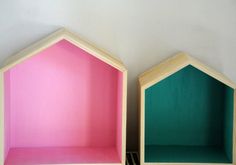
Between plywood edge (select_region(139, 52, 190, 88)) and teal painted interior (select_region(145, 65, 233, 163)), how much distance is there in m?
0.06

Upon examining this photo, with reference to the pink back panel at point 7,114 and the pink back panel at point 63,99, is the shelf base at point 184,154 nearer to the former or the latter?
the pink back panel at point 63,99

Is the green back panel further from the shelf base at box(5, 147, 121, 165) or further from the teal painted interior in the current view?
the shelf base at box(5, 147, 121, 165)

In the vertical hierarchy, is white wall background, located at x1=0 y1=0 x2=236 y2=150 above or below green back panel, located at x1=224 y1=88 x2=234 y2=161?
above

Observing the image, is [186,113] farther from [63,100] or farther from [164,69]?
[63,100]

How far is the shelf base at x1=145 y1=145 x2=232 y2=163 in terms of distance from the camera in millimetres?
1273

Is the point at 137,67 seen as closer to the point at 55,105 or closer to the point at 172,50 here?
the point at 172,50

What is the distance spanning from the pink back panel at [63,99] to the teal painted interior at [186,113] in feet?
0.47

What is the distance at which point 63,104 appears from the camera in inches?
54.7

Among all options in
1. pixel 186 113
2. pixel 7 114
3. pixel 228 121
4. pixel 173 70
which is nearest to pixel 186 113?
pixel 186 113

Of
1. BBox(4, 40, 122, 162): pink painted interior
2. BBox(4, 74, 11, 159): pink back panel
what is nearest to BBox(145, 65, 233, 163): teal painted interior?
BBox(4, 40, 122, 162): pink painted interior

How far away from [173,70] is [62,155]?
1.47ft

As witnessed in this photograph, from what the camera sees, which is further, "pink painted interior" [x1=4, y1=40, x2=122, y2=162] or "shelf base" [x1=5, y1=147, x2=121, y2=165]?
"pink painted interior" [x1=4, y1=40, x2=122, y2=162]

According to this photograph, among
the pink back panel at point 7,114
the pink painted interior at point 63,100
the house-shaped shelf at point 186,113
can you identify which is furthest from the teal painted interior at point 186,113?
the pink back panel at point 7,114

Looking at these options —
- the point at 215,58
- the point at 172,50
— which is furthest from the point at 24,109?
the point at 215,58
